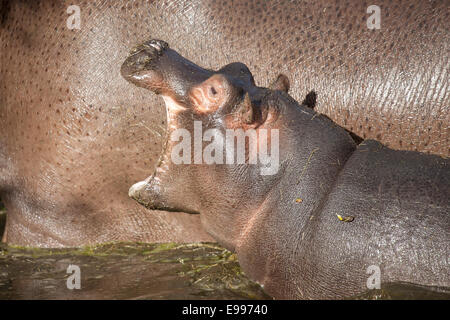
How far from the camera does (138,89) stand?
11.7 ft

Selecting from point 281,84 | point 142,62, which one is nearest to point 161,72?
point 142,62

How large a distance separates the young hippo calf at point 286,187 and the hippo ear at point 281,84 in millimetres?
184

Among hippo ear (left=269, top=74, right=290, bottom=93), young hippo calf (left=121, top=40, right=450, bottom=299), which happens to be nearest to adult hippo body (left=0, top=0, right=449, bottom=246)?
hippo ear (left=269, top=74, right=290, bottom=93)

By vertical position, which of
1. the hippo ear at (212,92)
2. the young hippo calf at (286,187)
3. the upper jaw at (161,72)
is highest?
the upper jaw at (161,72)

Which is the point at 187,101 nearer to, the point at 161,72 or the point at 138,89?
the point at 161,72

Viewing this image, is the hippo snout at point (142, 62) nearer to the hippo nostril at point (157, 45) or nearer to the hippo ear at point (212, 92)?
the hippo nostril at point (157, 45)

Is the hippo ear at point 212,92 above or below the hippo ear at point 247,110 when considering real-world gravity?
above

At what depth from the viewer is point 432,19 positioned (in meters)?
3.35

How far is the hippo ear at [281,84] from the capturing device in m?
→ 3.23

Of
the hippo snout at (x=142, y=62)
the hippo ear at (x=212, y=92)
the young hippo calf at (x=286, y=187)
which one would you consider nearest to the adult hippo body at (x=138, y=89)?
the young hippo calf at (x=286, y=187)

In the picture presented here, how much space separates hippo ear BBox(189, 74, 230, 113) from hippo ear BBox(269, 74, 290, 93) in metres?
0.46

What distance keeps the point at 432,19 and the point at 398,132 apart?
0.66m
